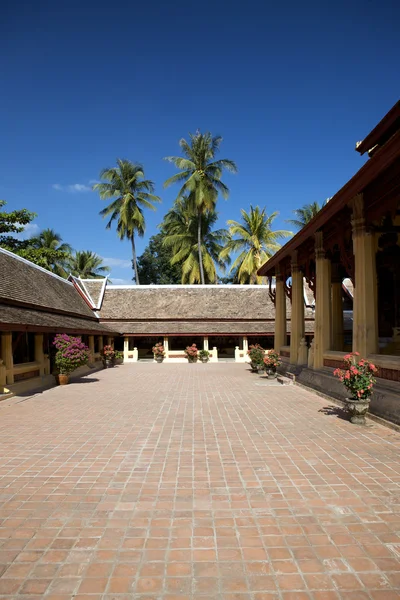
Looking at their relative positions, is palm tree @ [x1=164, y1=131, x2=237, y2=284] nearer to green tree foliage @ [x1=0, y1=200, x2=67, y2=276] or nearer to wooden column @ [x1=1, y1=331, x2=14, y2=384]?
green tree foliage @ [x1=0, y1=200, x2=67, y2=276]

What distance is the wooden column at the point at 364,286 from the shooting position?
31.5ft

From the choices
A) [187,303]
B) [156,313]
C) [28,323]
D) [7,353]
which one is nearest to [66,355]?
[7,353]

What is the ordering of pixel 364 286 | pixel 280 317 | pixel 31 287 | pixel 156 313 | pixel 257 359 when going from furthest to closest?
pixel 156 313, pixel 280 317, pixel 257 359, pixel 31 287, pixel 364 286

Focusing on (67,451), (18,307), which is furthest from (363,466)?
(18,307)

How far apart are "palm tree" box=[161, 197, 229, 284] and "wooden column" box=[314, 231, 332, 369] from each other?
25.6 metres

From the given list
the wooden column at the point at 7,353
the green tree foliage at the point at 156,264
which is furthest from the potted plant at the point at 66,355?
the green tree foliage at the point at 156,264

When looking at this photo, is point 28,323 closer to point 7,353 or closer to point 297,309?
point 7,353

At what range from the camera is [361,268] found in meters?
9.77

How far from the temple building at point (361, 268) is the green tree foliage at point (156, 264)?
34.9 m

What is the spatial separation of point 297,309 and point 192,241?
87.6ft

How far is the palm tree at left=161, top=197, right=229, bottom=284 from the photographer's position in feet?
134

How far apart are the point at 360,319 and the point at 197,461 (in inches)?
232

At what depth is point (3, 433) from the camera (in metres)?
7.82

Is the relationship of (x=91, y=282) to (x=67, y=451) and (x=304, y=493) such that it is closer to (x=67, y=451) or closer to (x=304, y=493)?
(x=67, y=451)
